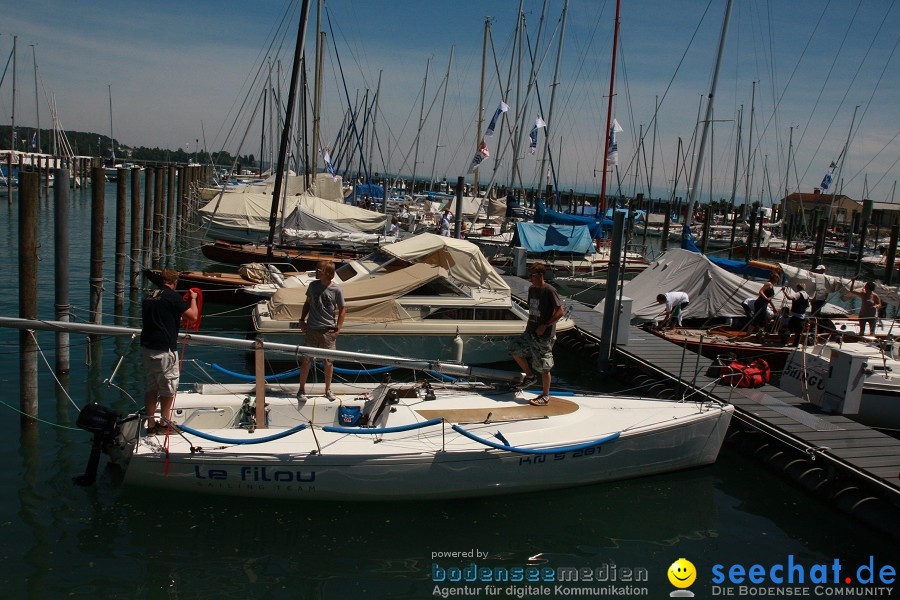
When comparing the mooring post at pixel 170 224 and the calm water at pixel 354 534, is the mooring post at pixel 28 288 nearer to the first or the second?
the calm water at pixel 354 534

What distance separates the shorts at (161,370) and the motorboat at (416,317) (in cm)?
462

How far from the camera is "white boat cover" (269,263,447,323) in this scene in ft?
40.1

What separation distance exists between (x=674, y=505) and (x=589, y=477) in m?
1.13

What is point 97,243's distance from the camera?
13.1 m

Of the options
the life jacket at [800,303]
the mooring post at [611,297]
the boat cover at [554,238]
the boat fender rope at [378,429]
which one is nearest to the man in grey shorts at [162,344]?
the boat fender rope at [378,429]

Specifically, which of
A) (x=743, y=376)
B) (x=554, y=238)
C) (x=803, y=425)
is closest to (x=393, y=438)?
(x=803, y=425)

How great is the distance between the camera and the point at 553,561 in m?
6.98

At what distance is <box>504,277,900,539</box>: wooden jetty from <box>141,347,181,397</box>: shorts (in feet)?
20.9

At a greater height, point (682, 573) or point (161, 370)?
point (161, 370)

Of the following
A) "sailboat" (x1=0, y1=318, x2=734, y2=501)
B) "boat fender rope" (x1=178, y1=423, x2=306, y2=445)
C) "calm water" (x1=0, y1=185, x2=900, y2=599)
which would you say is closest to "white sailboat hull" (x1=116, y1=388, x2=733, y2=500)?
"sailboat" (x1=0, y1=318, x2=734, y2=501)

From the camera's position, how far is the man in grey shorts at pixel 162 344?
6984 millimetres

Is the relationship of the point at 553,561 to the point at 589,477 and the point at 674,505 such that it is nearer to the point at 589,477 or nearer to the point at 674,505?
the point at 589,477

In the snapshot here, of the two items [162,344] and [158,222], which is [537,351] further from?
[158,222]

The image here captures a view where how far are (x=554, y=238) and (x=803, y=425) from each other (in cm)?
1698
